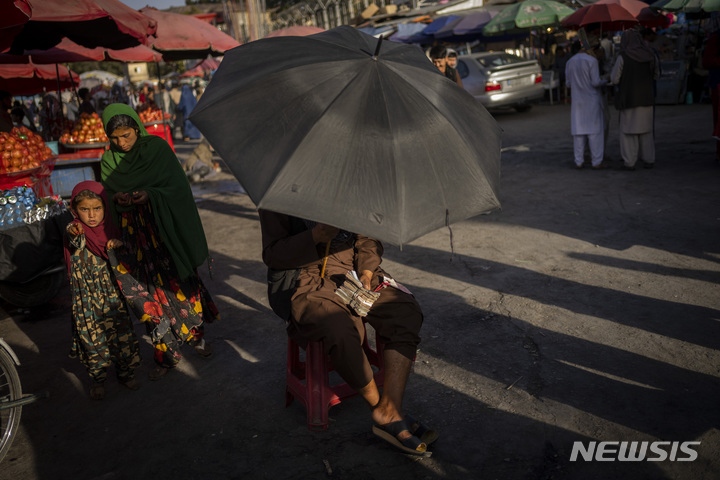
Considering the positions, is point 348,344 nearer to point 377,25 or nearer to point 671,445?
point 671,445

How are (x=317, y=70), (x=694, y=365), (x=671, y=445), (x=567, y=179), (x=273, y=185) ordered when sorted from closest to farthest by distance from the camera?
(x=273, y=185) < (x=317, y=70) < (x=671, y=445) < (x=694, y=365) < (x=567, y=179)

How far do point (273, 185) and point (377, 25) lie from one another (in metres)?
28.1

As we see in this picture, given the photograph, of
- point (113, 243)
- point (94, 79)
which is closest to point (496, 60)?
point (113, 243)

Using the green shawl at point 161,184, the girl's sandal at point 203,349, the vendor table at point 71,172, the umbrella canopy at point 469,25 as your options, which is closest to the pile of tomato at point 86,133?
the vendor table at point 71,172

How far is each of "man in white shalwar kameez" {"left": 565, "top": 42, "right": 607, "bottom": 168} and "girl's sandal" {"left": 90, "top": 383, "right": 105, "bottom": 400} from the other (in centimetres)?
755

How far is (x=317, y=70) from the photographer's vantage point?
2.57m

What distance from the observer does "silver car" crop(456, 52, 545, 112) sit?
15.0 meters

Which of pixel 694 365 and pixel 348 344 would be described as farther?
pixel 694 365

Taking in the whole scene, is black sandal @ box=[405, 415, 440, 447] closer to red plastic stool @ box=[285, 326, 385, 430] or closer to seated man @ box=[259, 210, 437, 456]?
seated man @ box=[259, 210, 437, 456]

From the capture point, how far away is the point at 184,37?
31.7 ft

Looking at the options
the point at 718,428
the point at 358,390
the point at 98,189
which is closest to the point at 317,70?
the point at 358,390

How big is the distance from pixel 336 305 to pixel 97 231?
67.2 inches

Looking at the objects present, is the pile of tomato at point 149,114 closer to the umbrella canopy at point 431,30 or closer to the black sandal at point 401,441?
the black sandal at point 401,441

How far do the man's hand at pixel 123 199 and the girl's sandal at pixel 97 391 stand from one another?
1197 millimetres
